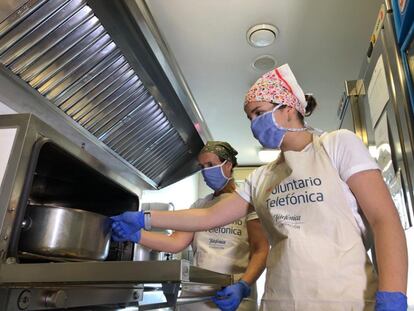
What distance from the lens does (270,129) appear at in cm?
112

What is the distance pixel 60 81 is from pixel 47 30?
209 millimetres

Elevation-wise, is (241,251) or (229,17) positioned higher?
(229,17)

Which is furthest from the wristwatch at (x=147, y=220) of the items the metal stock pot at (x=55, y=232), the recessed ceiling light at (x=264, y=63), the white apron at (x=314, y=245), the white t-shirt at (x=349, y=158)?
the recessed ceiling light at (x=264, y=63)

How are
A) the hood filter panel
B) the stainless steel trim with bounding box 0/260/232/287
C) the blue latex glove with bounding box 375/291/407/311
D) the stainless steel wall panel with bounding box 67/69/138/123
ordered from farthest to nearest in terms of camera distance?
the stainless steel wall panel with bounding box 67/69/138/123
the hood filter panel
the blue latex glove with bounding box 375/291/407/311
the stainless steel trim with bounding box 0/260/232/287

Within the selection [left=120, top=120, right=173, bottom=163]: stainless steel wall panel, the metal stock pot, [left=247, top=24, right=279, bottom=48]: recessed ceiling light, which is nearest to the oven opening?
the metal stock pot

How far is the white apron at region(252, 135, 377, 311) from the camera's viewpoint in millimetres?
896

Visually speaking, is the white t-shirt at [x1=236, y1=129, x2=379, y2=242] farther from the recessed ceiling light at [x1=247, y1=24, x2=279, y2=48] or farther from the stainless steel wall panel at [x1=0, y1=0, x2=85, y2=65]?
the recessed ceiling light at [x1=247, y1=24, x2=279, y2=48]

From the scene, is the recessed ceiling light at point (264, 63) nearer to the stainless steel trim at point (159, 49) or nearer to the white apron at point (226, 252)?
the stainless steel trim at point (159, 49)

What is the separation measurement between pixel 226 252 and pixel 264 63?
1.18m

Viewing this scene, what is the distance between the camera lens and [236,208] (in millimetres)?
1272

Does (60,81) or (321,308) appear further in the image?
(60,81)

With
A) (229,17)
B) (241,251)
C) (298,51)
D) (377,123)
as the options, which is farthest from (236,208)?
(298,51)

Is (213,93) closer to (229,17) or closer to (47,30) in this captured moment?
(229,17)

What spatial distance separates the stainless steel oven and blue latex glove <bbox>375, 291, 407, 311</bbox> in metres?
0.39
